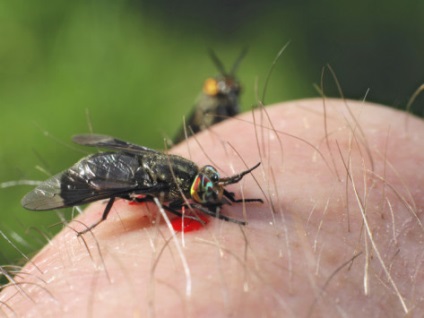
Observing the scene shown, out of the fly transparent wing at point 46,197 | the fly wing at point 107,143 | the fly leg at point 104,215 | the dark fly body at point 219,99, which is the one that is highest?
the fly wing at point 107,143

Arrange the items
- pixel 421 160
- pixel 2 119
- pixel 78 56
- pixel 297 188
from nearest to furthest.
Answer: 1. pixel 297 188
2. pixel 421 160
3. pixel 2 119
4. pixel 78 56

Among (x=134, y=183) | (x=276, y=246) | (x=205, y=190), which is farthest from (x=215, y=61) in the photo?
(x=276, y=246)

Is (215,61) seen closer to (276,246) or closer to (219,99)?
(219,99)

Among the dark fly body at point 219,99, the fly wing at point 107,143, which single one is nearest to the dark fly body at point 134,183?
the fly wing at point 107,143

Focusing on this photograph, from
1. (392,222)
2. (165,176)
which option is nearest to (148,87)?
(165,176)

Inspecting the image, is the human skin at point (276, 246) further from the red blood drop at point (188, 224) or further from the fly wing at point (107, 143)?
the fly wing at point (107, 143)

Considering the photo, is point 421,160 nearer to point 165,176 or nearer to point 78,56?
point 165,176

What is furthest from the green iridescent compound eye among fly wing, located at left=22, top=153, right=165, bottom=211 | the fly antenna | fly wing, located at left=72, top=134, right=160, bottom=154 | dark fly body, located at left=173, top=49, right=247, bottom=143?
the fly antenna
